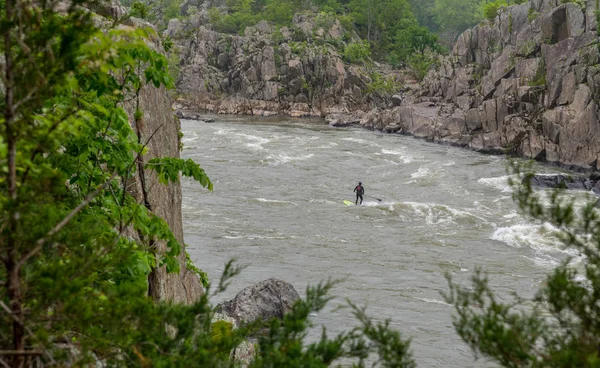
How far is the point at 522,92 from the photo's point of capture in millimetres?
61875

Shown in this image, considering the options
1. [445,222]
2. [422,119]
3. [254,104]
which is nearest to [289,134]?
[422,119]

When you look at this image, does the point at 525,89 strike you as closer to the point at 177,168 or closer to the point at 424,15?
the point at 177,168

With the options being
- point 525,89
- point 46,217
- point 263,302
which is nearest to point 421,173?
point 525,89

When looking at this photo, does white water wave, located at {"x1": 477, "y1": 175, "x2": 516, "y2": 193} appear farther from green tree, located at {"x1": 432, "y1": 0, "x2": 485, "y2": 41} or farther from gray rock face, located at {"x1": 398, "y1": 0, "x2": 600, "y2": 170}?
green tree, located at {"x1": 432, "y1": 0, "x2": 485, "y2": 41}

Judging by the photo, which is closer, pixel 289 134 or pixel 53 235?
pixel 53 235

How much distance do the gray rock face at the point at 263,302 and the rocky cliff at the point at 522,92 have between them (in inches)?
1230

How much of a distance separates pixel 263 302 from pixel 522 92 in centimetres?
4660

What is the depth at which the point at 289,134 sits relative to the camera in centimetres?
6919

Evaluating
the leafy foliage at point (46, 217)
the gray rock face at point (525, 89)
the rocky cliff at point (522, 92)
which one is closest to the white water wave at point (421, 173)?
the rocky cliff at point (522, 92)

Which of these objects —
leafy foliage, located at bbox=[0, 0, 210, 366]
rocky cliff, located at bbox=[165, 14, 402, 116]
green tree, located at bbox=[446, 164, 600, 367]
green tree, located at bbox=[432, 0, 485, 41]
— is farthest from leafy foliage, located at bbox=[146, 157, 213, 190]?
green tree, located at bbox=[432, 0, 485, 41]

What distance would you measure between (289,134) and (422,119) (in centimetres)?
1358

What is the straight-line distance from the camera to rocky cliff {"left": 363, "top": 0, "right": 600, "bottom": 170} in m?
53.9

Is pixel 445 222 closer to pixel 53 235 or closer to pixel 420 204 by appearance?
pixel 420 204

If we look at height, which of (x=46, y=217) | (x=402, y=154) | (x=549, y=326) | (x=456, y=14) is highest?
(x=456, y=14)
